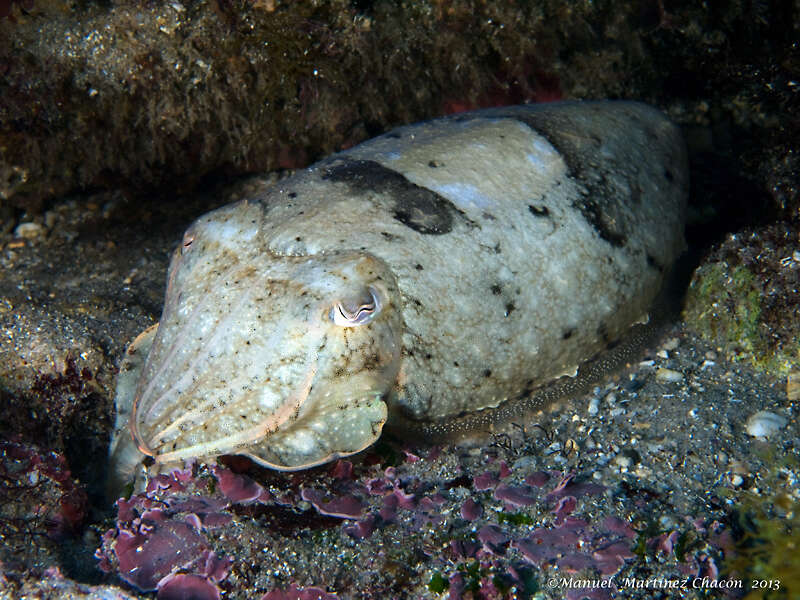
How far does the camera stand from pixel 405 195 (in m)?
3.59

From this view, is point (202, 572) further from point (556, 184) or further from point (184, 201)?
point (184, 201)

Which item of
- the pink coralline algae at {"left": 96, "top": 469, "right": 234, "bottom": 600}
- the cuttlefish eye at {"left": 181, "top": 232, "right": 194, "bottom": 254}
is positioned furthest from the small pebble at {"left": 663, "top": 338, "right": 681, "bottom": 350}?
the cuttlefish eye at {"left": 181, "top": 232, "right": 194, "bottom": 254}

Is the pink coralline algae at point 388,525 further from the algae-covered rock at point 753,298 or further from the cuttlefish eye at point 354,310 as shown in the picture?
the algae-covered rock at point 753,298

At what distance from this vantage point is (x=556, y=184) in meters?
3.88

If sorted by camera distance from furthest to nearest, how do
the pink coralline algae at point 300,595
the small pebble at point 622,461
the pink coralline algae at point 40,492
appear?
the small pebble at point 622,461 < the pink coralline algae at point 40,492 < the pink coralline algae at point 300,595

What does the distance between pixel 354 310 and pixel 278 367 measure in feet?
1.63

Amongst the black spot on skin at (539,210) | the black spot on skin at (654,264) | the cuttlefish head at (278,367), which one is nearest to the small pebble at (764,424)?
the black spot on skin at (654,264)

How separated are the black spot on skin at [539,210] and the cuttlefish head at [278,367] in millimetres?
1119

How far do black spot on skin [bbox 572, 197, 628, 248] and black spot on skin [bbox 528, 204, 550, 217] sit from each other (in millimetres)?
230

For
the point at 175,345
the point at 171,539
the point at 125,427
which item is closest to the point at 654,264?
the point at 175,345

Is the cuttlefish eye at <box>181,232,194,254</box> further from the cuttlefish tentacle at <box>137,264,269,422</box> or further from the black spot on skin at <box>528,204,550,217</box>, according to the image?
the black spot on skin at <box>528,204,550,217</box>

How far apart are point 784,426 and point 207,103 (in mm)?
4984

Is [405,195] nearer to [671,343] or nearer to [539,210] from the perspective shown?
[539,210]

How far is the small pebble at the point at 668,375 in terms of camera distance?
13.8ft
